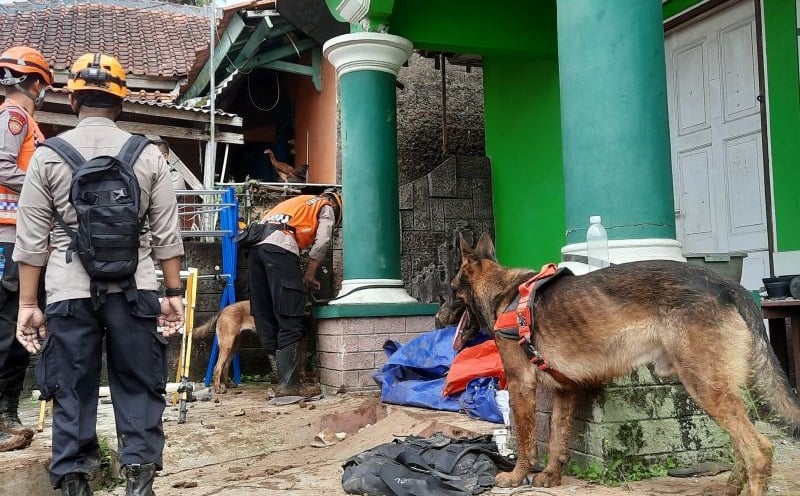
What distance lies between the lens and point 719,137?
6.36 metres

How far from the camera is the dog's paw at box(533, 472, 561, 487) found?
3404 millimetres

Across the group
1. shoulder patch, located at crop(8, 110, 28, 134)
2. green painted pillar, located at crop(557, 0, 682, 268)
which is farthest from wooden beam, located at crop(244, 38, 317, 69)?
green painted pillar, located at crop(557, 0, 682, 268)

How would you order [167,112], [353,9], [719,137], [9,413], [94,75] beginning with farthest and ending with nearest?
[167,112], [353,9], [719,137], [9,413], [94,75]

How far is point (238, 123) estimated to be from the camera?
10555 mm

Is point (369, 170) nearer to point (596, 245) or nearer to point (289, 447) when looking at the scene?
point (289, 447)

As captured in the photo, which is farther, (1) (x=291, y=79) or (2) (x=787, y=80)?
(1) (x=291, y=79)

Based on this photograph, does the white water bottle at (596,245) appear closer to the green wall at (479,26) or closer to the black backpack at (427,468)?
the black backpack at (427,468)

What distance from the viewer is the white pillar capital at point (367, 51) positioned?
6.88m

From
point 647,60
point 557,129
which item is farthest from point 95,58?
point 557,129

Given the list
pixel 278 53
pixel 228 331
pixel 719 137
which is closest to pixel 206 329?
pixel 228 331

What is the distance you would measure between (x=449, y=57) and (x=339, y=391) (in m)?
5.20

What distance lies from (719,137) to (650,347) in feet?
12.9

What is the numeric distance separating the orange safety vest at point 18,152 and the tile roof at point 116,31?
9.22m

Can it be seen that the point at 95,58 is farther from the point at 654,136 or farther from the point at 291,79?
the point at 291,79
